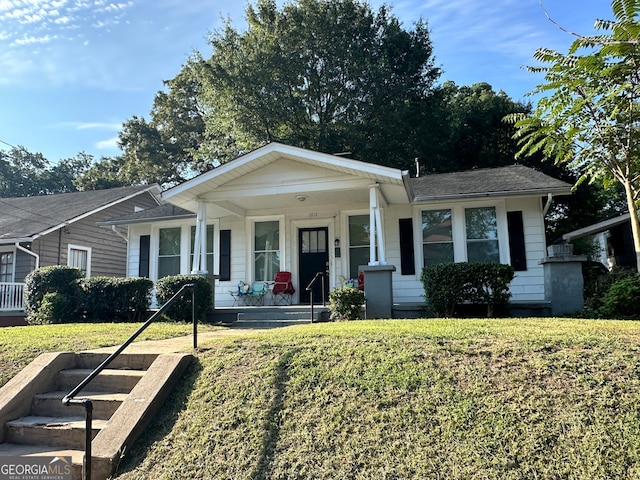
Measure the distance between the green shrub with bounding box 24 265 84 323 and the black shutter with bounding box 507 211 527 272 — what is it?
33.6ft

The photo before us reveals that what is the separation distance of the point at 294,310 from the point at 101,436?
6.12 m

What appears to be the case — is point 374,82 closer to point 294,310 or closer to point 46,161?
point 294,310

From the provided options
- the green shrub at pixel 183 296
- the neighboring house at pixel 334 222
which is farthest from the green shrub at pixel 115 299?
the neighboring house at pixel 334 222

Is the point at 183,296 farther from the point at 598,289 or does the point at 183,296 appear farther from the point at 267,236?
the point at 598,289

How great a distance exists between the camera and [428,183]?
490 inches

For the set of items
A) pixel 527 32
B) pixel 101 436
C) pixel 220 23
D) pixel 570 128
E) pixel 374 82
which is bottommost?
pixel 101 436

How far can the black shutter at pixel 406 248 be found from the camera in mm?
10898

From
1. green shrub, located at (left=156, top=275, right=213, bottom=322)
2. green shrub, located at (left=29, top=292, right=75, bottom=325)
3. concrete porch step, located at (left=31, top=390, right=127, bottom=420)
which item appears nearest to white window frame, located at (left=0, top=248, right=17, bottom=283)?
green shrub, located at (left=29, top=292, right=75, bottom=325)

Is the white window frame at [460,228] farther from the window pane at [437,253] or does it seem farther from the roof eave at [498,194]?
the roof eave at [498,194]

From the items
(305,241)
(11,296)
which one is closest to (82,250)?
(11,296)

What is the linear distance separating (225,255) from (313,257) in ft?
8.27

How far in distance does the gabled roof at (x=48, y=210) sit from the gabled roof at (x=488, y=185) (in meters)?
12.6

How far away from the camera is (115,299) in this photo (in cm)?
996

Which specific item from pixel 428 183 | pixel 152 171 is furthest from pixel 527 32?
pixel 152 171
